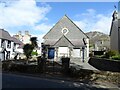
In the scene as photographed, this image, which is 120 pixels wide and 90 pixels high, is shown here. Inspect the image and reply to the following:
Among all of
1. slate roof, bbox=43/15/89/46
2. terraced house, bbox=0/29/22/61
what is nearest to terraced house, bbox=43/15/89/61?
slate roof, bbox=43/15/89/46

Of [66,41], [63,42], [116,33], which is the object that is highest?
[116,33]

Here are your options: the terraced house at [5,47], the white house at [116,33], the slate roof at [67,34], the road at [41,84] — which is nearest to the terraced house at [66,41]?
the slate roof at [67,34]

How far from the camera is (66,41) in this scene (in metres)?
50.1

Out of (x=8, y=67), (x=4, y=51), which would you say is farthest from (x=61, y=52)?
(x=8, y=67)

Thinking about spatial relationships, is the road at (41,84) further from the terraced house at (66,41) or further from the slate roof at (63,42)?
the slate roof at (63,42)

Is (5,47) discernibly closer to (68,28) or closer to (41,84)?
(68,28)

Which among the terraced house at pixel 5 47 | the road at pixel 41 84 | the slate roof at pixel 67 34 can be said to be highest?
the slate roof at pixel 67 34

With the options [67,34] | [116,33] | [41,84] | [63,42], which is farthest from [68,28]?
[41,84]

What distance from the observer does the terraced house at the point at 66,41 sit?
49.5 meters

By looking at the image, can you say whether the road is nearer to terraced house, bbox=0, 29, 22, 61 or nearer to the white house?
the white house

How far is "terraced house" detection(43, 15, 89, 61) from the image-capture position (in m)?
49.5

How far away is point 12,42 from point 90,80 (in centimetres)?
4365

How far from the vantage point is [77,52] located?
49875 millimetres

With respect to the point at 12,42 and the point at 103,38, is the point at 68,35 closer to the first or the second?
the point at 12,42
